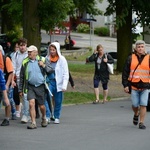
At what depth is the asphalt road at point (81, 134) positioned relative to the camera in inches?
375

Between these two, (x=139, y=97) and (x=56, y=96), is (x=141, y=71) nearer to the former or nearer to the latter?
(x=139, y=97)

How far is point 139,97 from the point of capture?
11539 mm

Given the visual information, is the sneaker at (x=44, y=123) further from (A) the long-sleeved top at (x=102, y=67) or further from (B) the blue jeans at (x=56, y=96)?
(A) the long-sleeved top at (x=102, y=67)

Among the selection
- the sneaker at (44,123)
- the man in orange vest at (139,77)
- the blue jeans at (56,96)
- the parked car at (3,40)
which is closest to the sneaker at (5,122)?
the sneaker at (44,123)

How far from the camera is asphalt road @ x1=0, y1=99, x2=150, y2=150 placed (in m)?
9.52

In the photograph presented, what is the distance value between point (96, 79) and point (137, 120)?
517 centimetres

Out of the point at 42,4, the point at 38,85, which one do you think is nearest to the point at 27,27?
the point at 42,4

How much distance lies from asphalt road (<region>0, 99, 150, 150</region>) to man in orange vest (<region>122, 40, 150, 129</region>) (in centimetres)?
55

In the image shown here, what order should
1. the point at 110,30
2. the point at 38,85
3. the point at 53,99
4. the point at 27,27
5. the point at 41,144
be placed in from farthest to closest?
1. the point at 110,30
2. the point at 27,27
3. the point at 53,99
4. the point at 38,85
5. the point at 41,144

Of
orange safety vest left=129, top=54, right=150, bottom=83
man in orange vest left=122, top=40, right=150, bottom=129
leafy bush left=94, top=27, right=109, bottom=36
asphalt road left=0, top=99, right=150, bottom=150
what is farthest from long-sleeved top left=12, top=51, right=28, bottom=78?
leafy bush left=94, top=27, right=109, bottom=36

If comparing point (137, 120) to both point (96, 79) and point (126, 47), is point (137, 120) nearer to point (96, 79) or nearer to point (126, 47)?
point (96, 79)

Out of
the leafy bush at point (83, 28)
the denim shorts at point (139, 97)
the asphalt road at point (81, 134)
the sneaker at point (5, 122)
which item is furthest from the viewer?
the leafy bush at point (83, 28)

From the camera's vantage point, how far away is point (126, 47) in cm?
2748

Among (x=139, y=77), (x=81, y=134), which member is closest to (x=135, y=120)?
(x=139, y=77)
